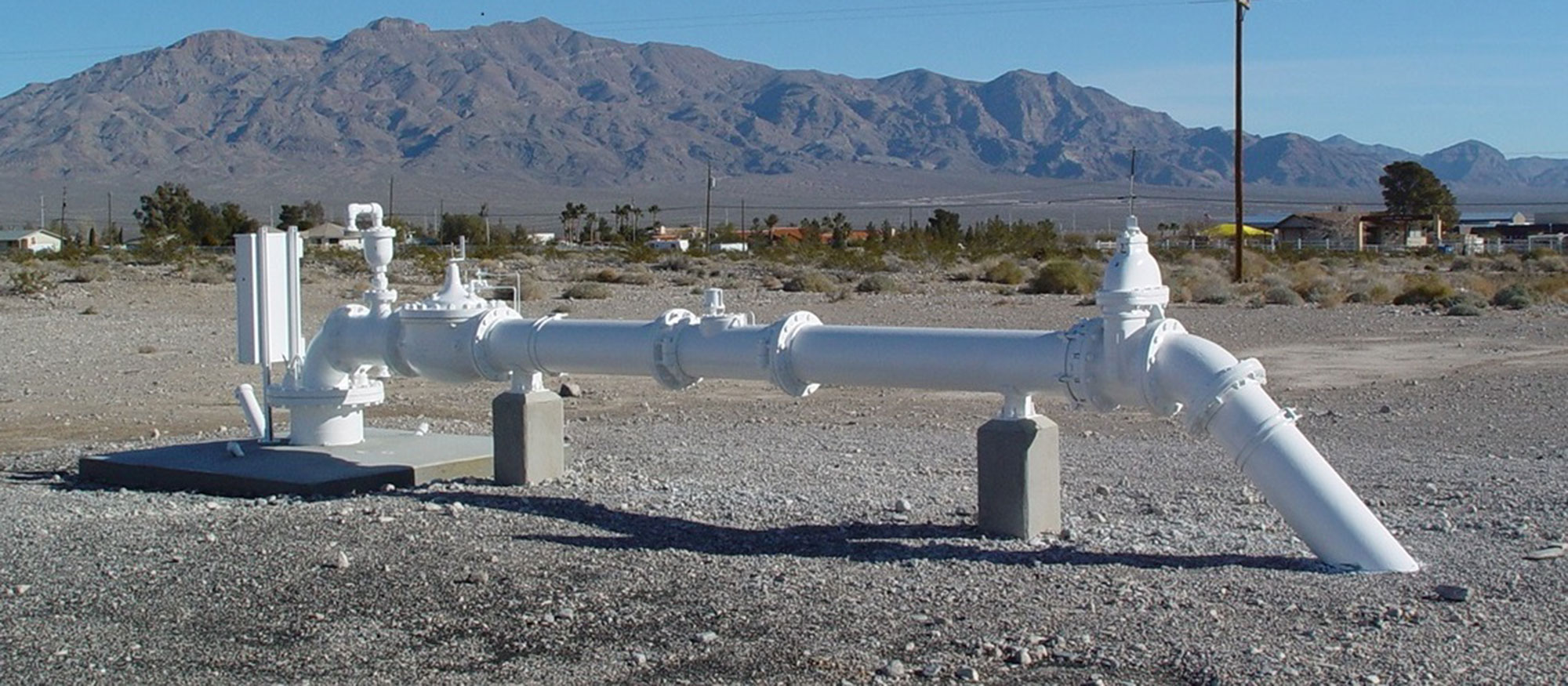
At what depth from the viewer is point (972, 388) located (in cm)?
863

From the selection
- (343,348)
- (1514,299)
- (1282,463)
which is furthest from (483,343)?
(1514,299)

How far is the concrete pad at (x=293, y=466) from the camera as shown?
1003 cm

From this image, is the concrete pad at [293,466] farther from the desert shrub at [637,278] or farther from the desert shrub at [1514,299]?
the desert shrub at [637,278]

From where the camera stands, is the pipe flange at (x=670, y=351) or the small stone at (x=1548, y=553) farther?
the pipe flange at (x=670, y=351)

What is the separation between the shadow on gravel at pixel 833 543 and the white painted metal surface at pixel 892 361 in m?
0.46

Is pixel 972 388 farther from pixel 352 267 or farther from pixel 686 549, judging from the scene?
pixel 352 267

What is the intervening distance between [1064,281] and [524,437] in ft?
95.7

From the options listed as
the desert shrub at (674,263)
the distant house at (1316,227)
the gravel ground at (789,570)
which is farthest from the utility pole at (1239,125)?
the distant house at (1316,227)

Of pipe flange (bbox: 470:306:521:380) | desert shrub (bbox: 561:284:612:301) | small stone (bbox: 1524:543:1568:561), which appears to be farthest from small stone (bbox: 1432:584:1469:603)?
desert shrub (bbox: 561:284:612:301)

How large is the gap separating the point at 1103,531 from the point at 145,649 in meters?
4.26

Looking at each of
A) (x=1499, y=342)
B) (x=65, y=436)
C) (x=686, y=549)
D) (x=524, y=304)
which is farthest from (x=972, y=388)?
(x=524, y=304)

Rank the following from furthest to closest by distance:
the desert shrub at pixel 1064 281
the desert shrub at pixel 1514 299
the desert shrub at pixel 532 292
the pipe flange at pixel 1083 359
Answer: the desert shrub at pixel 1064 281
the desert shrub at pixel 532 292
the desert shrub at pixel 1514 299
the pipe flange at pixel 1083 359

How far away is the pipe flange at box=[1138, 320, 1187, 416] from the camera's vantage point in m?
7.98

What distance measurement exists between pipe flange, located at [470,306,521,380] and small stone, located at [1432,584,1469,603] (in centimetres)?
516
